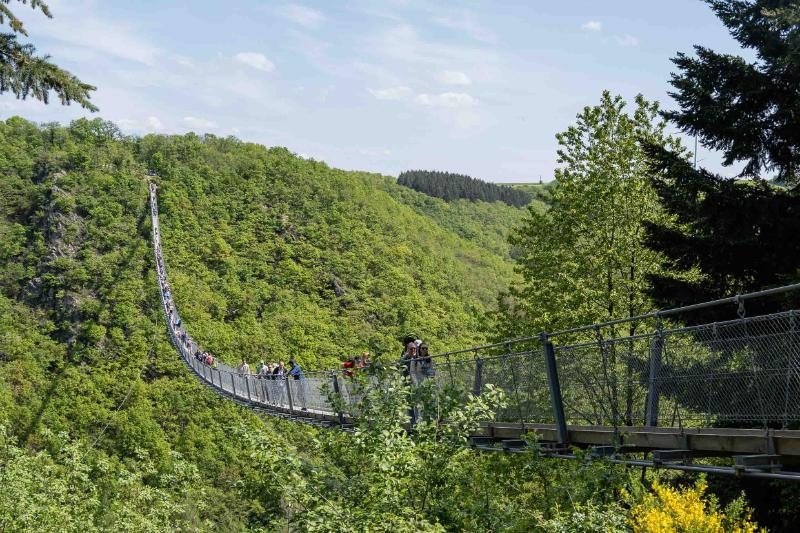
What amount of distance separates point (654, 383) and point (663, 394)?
0.35 ft

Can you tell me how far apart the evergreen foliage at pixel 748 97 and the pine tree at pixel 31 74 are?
8.78 meters

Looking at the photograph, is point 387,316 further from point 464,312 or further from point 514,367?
point 514,367

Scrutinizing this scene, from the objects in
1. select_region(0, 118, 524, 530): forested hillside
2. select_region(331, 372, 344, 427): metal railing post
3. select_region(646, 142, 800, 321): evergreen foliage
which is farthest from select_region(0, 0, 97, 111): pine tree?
select_region(0, 118, 524, 530): forested hillside

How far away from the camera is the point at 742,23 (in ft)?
45.0

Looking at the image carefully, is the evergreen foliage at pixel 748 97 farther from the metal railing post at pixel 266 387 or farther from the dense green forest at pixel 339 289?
the metal railing post at pixel 266 387


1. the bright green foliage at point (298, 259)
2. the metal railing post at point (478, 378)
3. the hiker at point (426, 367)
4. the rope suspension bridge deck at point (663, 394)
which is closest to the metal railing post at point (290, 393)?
the hiker at point (426, 367)

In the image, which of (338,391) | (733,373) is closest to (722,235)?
(338,391)

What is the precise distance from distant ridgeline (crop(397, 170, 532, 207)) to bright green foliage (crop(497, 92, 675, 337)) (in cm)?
12331

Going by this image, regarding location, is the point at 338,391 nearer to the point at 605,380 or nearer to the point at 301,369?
the point at 605,380

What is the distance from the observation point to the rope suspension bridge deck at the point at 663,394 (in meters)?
6.34

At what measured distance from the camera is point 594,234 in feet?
68.1

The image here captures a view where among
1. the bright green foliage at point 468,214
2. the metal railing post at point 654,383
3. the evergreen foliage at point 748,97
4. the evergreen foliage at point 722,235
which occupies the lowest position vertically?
the metal railing post at point 654,383

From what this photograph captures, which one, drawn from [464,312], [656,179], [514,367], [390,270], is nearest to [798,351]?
[514,367]

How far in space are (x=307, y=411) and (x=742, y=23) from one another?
9298 millimetres
